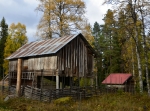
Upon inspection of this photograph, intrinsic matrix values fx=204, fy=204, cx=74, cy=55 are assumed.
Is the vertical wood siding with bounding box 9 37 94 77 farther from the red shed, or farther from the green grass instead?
the red shed

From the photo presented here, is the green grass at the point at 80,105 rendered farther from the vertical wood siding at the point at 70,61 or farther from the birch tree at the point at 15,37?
the birch tree at the point at 15,37

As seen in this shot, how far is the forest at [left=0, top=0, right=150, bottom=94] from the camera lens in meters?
17.2

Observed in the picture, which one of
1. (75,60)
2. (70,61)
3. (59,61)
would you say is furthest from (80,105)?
(75,60)

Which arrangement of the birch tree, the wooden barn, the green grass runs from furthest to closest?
the birch tree < the wooden barn < the green grass

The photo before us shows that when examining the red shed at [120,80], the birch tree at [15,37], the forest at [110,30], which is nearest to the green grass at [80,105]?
the forest at [110,30]

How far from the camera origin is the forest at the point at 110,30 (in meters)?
17.2

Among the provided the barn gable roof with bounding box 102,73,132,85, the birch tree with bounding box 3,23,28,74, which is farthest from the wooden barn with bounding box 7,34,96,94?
the birch tree with bounding box 3,23,28,74

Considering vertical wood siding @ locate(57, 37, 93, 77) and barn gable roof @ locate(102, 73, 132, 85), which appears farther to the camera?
barn gable roof @ locate(102, 73, 132, 85)

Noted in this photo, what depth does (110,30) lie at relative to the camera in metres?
20.7

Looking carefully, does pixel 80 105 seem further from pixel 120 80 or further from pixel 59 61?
pixel 120 80

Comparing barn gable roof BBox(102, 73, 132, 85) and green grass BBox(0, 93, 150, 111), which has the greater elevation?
barn gable roof BBox(102, 73, 132, 85)

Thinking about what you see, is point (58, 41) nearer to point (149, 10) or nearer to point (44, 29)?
point (44, 29)

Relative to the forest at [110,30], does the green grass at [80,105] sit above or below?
below

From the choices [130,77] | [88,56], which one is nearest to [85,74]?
[88,56]
